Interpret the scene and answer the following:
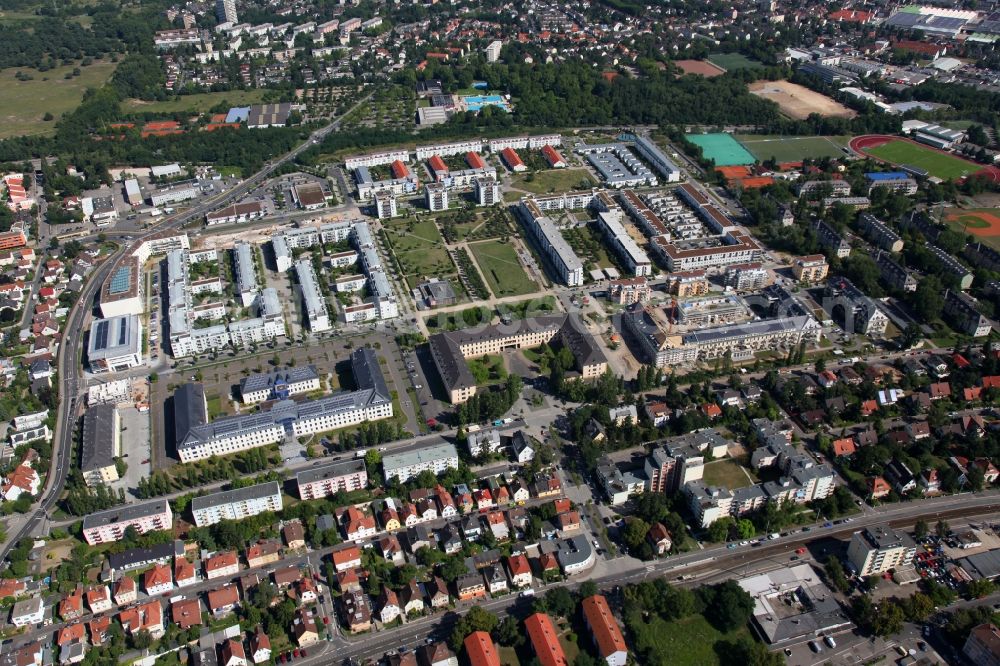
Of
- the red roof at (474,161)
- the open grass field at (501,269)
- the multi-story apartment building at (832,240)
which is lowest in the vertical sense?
the open grass field at (501,269)

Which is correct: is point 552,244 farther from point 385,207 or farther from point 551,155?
point 551,155

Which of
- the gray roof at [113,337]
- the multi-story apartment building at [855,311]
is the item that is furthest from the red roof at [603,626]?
the gray roof at [113,337]

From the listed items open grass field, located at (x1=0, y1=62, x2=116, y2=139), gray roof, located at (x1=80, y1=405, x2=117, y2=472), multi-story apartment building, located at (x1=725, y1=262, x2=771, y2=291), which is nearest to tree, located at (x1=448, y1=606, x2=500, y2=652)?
gray roof, located at (x1=80, y1=405, x2=117, y2=472)

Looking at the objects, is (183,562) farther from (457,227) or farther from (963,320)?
(963,320)

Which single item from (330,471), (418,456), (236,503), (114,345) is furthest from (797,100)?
(236,503)

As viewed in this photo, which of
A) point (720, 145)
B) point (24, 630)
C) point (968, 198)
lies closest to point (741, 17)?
point (720, 145)

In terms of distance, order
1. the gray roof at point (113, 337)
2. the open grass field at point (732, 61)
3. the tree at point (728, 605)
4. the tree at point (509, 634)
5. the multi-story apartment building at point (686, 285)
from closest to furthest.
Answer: the tree at point (509, 634) < the tree at point (728, 605) < the gray roof at point (113, 337) < the multi-story apartment building at point (686, 285) < the open grass field at point (732, 61)

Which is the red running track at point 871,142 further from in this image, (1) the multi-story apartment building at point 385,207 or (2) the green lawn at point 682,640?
(2) the green lawn at point 682,640
